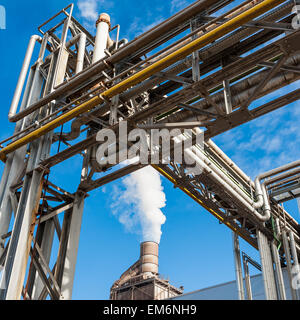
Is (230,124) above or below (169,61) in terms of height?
below

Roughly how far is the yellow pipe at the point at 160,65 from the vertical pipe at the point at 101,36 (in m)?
2.68

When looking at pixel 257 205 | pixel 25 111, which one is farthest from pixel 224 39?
pixel 257 205

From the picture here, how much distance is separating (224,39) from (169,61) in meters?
1.59

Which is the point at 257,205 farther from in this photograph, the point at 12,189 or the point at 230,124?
the point at 12,189

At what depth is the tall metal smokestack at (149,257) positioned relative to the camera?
32.8m

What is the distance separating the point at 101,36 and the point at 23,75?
285cm

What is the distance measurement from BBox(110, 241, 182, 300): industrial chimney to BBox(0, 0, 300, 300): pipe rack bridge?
18.3 m

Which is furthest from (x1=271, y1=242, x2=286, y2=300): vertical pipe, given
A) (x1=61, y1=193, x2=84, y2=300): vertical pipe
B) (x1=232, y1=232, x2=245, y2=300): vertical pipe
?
(x1=61, y1=193, x2=84, y2=300): vertical pipe

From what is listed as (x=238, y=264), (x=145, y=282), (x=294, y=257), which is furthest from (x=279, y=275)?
(x=145, y=282)

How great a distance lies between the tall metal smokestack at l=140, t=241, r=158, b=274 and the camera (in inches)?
1291

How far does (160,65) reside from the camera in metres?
8.74

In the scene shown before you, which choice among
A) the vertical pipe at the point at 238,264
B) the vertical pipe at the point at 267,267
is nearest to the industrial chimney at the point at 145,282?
the vertical pipe at the point at 238,264

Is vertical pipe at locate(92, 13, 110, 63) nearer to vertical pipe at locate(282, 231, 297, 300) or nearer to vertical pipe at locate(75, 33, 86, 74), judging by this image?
vertical pipe at locate(75, 33, 86, 74)

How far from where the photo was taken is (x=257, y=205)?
53.2ft
